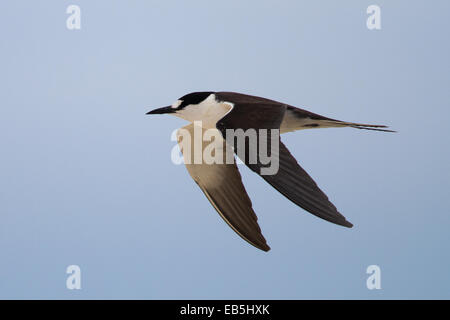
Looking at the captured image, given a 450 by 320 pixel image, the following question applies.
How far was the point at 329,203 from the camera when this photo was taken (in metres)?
3.51

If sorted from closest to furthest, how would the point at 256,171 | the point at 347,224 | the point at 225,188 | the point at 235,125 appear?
the point at 256,171 → the point at 347,224 → the point at 235,125 → the point at 225,188

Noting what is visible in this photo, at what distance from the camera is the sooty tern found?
12.3 ft

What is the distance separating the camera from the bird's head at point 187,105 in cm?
462

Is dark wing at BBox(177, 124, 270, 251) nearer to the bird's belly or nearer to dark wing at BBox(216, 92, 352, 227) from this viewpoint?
the bird's belly

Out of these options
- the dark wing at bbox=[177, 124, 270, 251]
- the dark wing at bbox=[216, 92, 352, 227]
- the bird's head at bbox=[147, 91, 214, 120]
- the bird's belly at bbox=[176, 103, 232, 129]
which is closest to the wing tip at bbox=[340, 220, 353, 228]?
the dark wing at bbox=[216, 92, 352, 227]

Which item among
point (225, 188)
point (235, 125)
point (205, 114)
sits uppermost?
point (205, 114)

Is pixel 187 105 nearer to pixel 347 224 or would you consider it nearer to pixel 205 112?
pixel 205 112

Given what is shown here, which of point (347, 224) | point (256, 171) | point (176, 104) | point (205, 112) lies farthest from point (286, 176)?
point (176, 104)

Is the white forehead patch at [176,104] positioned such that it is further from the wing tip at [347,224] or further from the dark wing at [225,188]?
the wing tip at [347,224]

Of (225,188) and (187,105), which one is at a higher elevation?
(187,105)

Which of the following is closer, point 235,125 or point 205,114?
point 235,125

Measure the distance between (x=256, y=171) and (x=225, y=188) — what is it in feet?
4.75

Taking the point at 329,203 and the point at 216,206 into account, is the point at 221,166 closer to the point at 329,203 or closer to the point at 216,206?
the point at 216,206

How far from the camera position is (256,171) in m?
3.32
